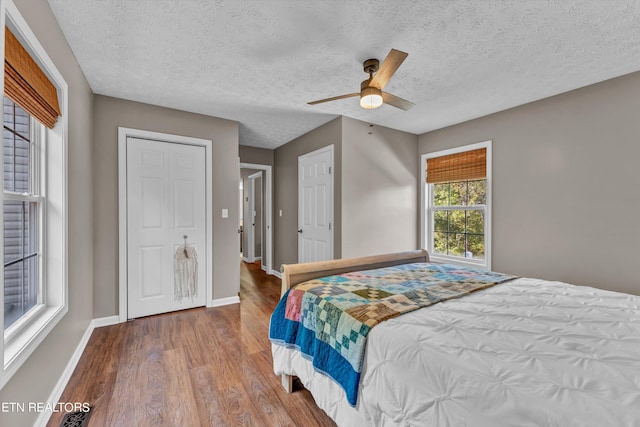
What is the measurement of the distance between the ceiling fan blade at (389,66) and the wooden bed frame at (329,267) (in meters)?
1.33

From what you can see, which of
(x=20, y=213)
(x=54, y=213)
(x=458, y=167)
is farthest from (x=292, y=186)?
(x=20, y=213)

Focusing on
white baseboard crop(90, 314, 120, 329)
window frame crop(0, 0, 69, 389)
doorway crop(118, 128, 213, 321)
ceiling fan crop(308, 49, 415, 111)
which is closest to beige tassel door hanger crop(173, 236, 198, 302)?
doorway crop(118, 128, 213, 321)

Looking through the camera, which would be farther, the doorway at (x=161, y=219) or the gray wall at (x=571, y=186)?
the doorway at (x=161, y=219)

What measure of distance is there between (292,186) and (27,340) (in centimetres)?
351

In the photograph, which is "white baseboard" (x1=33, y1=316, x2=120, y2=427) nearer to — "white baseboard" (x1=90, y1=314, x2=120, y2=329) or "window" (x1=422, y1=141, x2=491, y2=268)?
"white baseboard" (x1=90, y1=314, x2=120, y2=329)

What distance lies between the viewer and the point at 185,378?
1.97m

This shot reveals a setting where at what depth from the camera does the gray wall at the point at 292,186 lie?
137 inches

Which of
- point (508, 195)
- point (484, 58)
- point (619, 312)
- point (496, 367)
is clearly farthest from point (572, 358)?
point (508, 195)

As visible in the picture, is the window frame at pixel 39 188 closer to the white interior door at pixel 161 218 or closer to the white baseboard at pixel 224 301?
the white interior door at pixel 161 218

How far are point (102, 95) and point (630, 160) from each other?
5.05 meters

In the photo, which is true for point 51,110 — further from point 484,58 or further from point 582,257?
point 582,257

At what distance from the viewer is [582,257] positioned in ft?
8.80

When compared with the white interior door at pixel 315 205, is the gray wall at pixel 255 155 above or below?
above

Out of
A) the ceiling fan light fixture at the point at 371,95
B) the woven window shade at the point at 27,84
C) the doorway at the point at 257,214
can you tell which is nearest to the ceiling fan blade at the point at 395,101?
the ceiling fan light fixture at the point at 371,95
